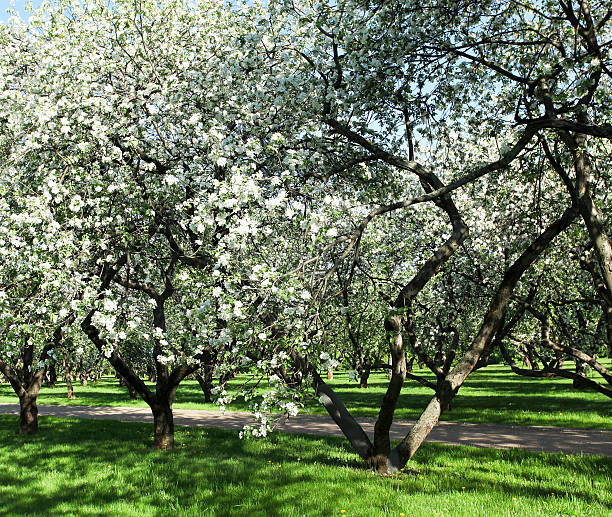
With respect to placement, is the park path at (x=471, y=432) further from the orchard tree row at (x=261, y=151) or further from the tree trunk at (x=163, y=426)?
the orchard tree row at (x=261, y=151)

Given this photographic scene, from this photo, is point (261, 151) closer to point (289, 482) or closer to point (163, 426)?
point (289, 482)

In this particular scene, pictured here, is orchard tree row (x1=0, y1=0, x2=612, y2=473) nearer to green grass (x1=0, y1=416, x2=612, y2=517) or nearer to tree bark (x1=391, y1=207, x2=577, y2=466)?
tree bark (x1=391, y1=207, x2=577, y2=466)

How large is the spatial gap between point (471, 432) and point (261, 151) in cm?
1098

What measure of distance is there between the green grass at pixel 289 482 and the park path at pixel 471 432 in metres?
1.35

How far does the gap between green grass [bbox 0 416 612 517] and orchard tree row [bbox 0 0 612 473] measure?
1.24 meters

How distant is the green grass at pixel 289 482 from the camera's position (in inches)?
267

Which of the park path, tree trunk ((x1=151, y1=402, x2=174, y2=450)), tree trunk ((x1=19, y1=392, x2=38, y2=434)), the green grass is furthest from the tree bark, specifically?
tree trunk ((x1=19, y1=392, x2=38, y2=434))

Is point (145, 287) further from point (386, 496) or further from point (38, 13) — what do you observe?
point (386, 496)

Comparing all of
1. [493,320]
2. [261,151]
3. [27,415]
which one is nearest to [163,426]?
[27,415]

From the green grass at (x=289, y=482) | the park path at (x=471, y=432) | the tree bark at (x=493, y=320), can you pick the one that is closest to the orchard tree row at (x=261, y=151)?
the tree bark at (x=493, y=320)

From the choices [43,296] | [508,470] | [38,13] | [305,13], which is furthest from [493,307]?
[38,13]

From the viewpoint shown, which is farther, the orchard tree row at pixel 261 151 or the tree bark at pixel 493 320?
the tree bark at pixel 493 320

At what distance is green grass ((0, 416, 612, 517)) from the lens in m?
6.79

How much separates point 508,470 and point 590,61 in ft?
23.4
